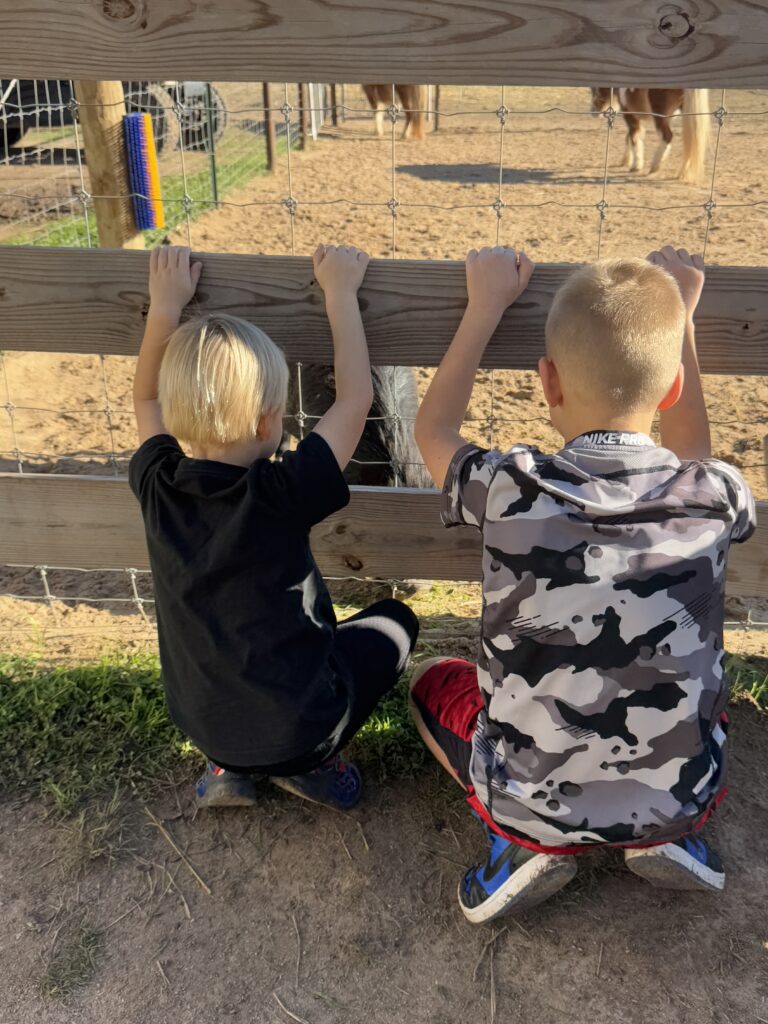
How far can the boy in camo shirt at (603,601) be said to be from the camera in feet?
5.59

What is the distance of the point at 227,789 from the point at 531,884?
780 mm

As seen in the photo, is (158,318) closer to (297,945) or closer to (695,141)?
(297,945)

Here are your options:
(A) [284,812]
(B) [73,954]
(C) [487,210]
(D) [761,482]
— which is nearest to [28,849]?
(B) [73,954]

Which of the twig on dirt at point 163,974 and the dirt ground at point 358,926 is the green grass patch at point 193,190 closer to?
the dirt ground at point 358,926

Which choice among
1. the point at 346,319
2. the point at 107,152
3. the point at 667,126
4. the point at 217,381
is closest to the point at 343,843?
the point at 217,381

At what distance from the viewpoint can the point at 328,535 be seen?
2678 millimetres

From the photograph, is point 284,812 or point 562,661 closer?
point 562,661

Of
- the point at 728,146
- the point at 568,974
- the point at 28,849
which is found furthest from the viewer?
the point at 728,146

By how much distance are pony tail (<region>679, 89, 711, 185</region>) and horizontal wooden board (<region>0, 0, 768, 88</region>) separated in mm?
9796

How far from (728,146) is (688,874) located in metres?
13.7

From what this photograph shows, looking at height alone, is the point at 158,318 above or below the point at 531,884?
above

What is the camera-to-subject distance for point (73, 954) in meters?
1.98

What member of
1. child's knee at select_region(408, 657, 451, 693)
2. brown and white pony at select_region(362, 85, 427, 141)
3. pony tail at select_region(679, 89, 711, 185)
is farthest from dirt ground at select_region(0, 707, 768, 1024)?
brown and white pony at select_region(362, 85, 427, 141)

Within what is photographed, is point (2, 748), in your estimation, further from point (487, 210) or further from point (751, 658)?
point (487, 210)
